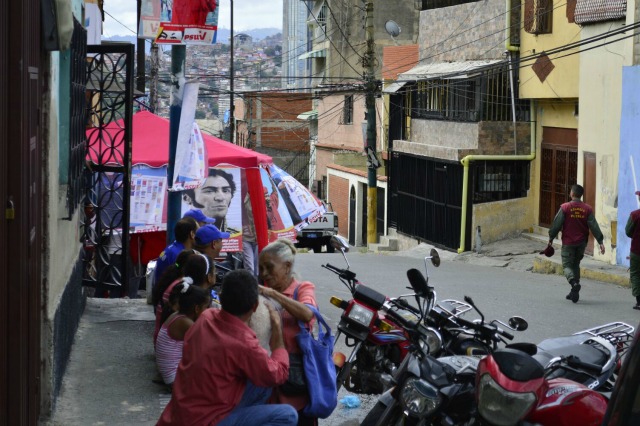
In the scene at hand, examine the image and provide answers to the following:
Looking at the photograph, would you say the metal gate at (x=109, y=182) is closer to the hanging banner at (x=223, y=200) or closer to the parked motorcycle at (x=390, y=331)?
the hanging banner at (x=223, y=200)

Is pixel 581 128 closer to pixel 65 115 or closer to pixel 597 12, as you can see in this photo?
pixel 597 12

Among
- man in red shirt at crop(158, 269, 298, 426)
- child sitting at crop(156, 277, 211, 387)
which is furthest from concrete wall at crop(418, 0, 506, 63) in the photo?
man in red shirt at crop(158, 269, 298, 426)

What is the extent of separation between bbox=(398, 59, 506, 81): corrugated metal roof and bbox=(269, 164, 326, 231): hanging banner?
1424 cm

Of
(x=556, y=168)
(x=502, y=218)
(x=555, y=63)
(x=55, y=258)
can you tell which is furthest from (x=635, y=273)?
(x=502, y=218)

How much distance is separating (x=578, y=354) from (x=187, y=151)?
5584 mm

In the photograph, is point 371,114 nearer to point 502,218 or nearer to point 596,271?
point 502,218

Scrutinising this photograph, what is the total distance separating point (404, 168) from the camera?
1334 inches

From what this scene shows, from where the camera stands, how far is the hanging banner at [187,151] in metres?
10.8

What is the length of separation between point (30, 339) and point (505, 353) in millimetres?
3102

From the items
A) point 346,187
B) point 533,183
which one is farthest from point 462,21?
point 346,187

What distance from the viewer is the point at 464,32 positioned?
103ft

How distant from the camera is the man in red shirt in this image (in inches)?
220

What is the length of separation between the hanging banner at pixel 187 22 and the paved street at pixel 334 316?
10.5 feet

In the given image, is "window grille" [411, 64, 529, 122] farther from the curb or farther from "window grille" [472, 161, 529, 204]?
the curb
